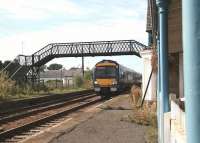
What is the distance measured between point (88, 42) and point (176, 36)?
148 feet

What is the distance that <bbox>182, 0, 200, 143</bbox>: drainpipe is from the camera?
237 cm

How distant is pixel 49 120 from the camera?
744 inches

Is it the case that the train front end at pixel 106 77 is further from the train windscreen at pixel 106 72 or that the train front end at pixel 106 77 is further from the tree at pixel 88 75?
the tree at pixel 88 75

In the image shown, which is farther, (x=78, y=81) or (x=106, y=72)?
(x=78, y=81)

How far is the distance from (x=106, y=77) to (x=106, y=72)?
411mm

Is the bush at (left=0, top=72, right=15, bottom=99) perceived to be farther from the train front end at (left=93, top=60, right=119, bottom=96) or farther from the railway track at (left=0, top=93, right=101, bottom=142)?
the railway track at (left=0, top=93, right=101, bottom=142)

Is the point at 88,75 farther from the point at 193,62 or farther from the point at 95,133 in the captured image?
the point at 193,62

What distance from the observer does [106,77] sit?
38.6 m

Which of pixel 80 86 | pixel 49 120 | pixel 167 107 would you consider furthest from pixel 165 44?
pixel 80 86

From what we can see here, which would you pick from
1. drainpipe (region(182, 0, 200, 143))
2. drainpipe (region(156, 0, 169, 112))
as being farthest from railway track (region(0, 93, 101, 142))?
drainpipe (region(182, 0, 200, 143))

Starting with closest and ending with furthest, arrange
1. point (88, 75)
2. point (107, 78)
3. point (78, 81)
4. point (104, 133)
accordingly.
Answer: point (104, 133)
point (107, 78)
point (78, 81)
point (88, 75)

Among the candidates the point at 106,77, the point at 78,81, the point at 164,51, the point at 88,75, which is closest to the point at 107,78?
the point at 106,77

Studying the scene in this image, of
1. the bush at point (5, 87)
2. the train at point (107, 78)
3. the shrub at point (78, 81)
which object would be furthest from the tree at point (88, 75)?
the bush at point (5, 87)

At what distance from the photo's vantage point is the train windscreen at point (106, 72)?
3850 centimetres
